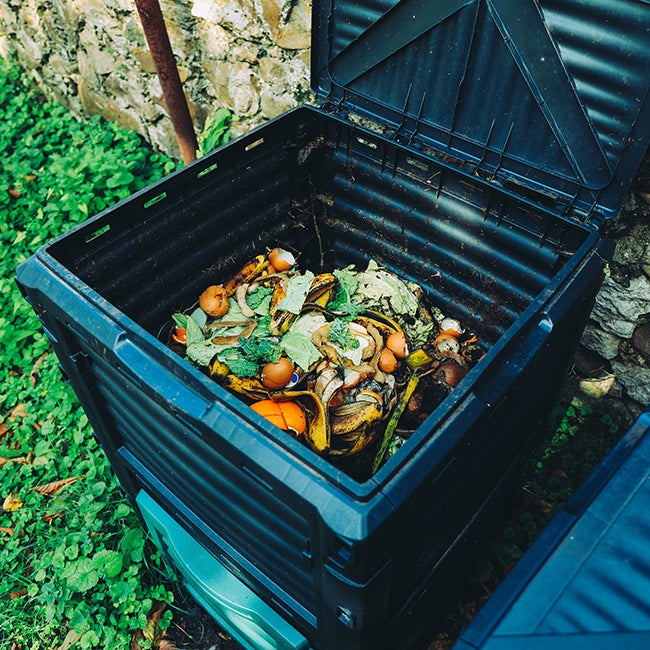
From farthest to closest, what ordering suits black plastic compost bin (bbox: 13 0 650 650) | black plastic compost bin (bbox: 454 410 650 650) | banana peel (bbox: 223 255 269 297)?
banana peel (bbox: 223 255 269 297), black plastic compost bin (bbox: 13 0 650 650), black plastic compost bin (bbox: 454 410 650 650)

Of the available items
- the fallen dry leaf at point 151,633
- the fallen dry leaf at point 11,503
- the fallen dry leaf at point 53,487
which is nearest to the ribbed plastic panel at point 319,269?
the fallen dry leaf at point 151,633

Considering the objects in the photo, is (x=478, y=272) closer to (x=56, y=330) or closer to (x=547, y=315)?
(x=547, y=315)

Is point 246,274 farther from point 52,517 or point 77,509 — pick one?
point 52,517

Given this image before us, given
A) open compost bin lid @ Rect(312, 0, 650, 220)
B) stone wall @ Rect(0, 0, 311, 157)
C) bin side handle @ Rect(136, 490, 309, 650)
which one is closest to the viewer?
open compost bin lid @ Rect(312, 0, 650, 220)

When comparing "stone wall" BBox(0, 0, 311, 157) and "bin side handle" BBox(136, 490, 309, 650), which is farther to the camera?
"stone wall" BBox(0, 0, 311, 157)

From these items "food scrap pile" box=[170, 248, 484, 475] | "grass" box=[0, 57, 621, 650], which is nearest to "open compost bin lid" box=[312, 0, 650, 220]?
"food scrap pile" box=[170, 248, 484, 475]

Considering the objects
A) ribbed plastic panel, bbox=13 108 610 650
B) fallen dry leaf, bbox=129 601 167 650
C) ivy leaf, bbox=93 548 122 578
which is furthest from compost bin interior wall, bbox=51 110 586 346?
fallen dry leaf, bbox=129 601 167 650

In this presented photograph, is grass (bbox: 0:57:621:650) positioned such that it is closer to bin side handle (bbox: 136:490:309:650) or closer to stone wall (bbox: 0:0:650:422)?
stone wall (bbox: 0:0:650:422)

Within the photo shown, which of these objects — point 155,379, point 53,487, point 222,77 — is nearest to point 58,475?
point 53,487

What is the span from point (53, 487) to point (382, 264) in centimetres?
195

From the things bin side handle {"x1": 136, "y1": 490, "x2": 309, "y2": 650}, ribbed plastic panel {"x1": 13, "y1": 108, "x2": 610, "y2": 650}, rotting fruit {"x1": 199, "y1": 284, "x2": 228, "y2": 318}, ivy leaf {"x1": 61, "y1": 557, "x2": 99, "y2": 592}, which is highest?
ribbed plastic panel {"x1": 13, "y1": 108, "x2": 610, "y2": 650}

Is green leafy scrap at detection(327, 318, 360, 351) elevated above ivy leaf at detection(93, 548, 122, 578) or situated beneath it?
elevated above

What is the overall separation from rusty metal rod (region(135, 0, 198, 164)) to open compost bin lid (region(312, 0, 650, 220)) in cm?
92

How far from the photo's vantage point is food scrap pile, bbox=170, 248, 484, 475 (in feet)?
7.39
